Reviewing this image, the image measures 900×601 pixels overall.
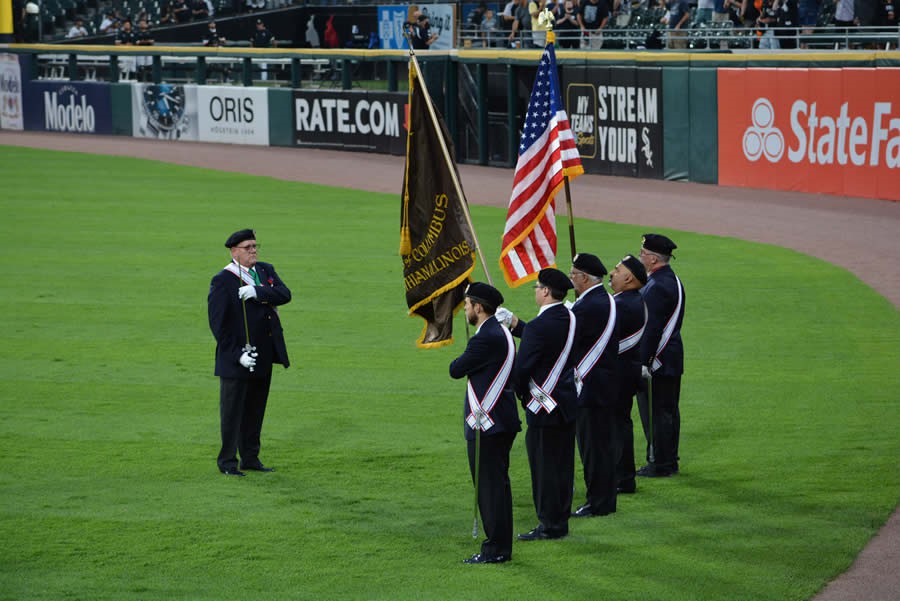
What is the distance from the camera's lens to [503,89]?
101 feet

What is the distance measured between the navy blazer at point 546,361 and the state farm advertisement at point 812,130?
641 inches

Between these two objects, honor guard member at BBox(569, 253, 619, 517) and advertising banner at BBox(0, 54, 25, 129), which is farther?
advertising banner at BBox(0, 54, 25, 129)

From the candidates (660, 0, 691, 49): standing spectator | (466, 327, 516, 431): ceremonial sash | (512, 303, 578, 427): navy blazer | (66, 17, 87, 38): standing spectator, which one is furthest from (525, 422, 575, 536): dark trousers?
(66, 17, 87, 38): standing spectator

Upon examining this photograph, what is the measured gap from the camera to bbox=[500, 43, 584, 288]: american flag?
10.7m

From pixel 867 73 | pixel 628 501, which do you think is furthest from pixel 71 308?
pixel 867 73

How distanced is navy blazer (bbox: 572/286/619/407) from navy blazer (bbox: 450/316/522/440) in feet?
2.82

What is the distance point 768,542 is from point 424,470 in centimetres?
293

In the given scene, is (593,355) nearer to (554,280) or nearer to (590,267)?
(590,267)

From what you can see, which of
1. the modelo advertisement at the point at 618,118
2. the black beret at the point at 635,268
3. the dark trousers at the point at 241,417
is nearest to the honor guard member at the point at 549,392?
the black beret at the point at 635,268

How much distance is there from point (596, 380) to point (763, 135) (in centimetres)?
1762

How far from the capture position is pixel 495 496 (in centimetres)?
830

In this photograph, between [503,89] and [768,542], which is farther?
[503,89]

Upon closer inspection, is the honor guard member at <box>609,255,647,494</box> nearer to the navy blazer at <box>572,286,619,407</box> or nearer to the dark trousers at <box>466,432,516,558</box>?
the navy blazer at <box>572,286,619,407</box>

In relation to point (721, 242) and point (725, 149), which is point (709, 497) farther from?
point (725, 149)
